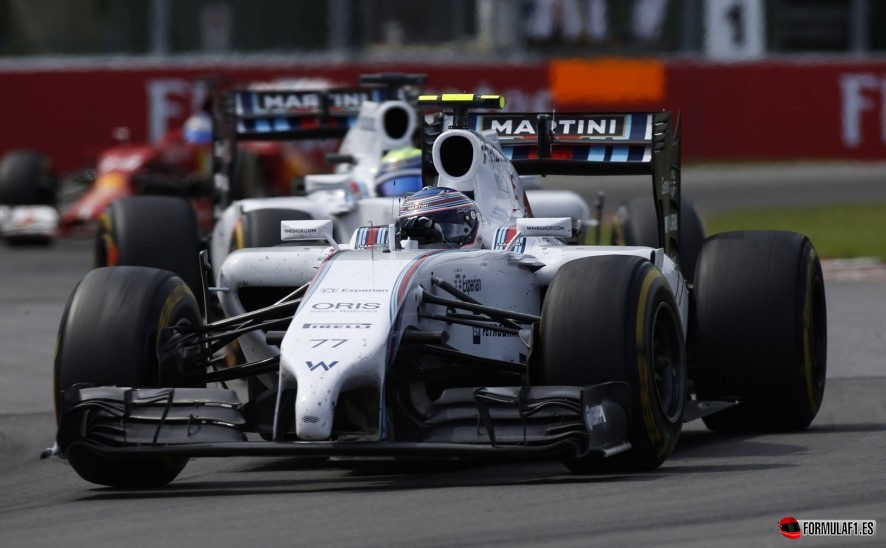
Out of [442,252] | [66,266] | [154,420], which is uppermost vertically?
[442,252]

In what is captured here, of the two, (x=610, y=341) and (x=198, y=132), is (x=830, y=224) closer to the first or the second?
(x=198, y=132)

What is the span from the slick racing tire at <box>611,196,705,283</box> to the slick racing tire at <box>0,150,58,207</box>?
10.5 metres

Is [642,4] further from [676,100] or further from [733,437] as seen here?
[733,437]

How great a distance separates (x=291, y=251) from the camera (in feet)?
29.2

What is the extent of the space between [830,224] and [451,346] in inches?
574

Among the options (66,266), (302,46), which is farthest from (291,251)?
(302,46)

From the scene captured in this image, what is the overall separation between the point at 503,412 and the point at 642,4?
23531mm

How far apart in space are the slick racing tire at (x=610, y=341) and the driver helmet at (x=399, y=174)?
5.79m

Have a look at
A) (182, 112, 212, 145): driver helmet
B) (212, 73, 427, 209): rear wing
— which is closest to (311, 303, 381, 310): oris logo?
(212, 73, 427, 209): rear wing

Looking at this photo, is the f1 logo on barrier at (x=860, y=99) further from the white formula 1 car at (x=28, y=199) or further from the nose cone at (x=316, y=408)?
the nose cone at (x=316, y=408)

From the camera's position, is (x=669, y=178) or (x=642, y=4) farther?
(x=642, y=4)

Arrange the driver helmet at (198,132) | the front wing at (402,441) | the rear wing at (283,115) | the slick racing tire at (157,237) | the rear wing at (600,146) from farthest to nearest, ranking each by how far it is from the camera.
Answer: the driver helmet at (198,132), the rear wing at (283,115), the slick racing tire at (157,237), the rear wing at (600,146), the front wing at (402,441)

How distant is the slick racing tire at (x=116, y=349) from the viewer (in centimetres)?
786

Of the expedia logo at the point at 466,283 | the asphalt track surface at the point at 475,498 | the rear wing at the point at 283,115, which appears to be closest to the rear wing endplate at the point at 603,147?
the asphalt track surface at the point at 475,498
